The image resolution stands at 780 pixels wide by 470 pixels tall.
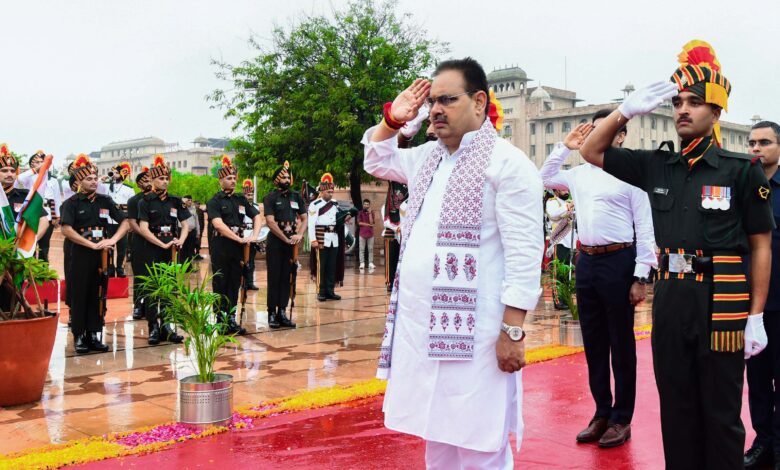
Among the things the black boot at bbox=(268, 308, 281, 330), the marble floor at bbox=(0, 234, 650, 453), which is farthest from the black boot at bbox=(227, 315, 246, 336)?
the black boot at bbox=(268, 308, 281, 330)

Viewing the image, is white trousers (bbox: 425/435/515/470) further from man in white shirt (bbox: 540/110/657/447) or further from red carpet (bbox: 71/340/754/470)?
man in white shirt (bbox: 540/110/657/447)

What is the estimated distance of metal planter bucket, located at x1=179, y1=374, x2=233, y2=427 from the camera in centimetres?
520

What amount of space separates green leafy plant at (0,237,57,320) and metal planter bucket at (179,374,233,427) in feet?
6.06

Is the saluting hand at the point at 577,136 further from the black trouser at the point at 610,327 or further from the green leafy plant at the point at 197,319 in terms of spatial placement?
the green leafy plant at the point at 197,319

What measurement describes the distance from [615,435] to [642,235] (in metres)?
1.28

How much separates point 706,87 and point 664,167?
0.40 metres

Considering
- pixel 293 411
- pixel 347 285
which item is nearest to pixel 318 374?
pixel 293 411

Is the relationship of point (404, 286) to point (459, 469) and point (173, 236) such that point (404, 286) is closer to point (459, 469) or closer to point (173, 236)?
point (459, 469)

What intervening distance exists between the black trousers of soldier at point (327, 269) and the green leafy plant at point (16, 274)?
21.7 feet

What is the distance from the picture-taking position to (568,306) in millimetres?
8656

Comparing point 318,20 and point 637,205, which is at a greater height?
point 318,20

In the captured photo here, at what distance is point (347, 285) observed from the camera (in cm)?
1550

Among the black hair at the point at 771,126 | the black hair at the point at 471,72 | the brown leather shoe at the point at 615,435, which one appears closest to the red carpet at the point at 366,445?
the brown leather shoe at the point at 615,435

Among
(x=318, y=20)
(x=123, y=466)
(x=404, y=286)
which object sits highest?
(x=318, y=20)
